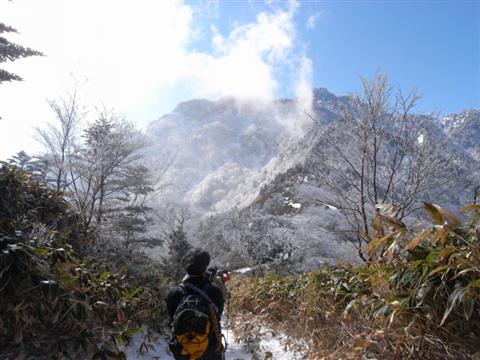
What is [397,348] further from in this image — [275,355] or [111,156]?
[111,156]

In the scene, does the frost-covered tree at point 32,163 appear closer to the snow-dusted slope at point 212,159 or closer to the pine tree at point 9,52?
the pine tree at point 9,52

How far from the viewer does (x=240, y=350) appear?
5.67 metres

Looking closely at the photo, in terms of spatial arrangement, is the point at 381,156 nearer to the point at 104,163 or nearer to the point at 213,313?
the point at 213,313

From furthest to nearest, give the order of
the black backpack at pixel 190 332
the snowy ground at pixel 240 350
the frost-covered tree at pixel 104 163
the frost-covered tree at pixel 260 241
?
1. the frost-covered tree at pixel 260 241
2. the frost-covered tree at pixel 104 163
3. the snowy ground at pixel 240 350
4. the black backpack at pixel 190 332

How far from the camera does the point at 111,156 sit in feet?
42.7

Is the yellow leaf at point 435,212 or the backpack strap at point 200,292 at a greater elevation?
the yellow leaf at point 435,212

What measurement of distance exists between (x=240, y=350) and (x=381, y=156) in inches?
228

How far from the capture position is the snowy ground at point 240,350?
181 inches

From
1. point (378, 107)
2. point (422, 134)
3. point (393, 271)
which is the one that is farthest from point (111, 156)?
point (393, 271)

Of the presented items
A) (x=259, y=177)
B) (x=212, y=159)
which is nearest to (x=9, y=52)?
(x=259, y=177)

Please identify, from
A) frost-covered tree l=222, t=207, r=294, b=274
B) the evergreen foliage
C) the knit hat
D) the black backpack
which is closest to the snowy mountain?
frost-covered tree l=222, t=207, r=294, b=274

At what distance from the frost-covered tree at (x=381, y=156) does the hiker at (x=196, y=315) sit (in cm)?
460

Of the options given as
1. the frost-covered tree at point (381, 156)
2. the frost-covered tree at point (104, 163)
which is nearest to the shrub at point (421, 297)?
the frost-covered tree at point (381, 156)

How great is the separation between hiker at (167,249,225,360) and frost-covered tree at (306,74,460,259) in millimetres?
4600
